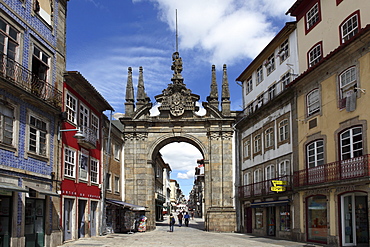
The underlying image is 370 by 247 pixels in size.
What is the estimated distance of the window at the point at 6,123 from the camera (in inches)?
547

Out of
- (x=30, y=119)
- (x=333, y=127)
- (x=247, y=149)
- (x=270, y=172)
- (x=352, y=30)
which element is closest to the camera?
(x=30, y=119)

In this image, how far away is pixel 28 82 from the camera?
15.5m

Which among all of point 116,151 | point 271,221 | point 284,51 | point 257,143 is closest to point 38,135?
point 284,51

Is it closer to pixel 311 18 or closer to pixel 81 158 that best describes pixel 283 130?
pixel 311 18

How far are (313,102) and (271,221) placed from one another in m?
9.18

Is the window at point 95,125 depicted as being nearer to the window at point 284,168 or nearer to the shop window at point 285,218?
the window at point 284,168

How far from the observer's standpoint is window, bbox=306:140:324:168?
1931 cm

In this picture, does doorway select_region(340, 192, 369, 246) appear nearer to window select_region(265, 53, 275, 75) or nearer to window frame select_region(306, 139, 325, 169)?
window frame select_region(306, 139, 325, 169)

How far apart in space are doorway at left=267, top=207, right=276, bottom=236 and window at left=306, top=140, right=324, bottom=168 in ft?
21.5

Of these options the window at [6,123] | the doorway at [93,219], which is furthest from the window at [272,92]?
the window at [6,123]

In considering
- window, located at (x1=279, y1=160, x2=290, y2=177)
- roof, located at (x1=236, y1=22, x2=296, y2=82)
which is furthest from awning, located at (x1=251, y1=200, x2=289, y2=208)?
roof, located at (x1=236, y1=22, x2=296, y2=82)

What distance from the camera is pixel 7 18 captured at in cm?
1464

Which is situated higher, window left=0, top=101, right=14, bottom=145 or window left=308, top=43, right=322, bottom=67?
window left=308, top=43, right=322, bottom=67

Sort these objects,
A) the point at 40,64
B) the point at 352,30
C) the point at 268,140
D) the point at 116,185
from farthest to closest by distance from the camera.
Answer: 1. the point at 116,185
2. the point at 268,140
3. the point at 352,30
4. the point at 40,64
